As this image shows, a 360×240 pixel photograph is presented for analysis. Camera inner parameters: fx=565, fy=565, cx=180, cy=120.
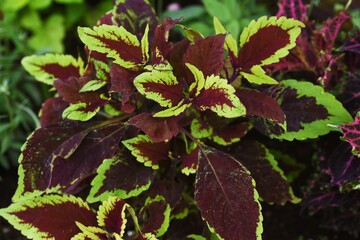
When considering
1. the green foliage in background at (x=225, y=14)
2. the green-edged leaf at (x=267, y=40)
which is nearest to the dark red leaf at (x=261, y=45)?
the green-edged leaf at (x=267, y=40)

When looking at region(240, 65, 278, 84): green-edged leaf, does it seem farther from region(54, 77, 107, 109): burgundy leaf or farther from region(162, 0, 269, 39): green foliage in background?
region(162, 0, 269, 39): green foliage in background

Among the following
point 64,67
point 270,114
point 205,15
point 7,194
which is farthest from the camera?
point 205,15

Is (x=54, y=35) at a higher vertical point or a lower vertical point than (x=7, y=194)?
higher

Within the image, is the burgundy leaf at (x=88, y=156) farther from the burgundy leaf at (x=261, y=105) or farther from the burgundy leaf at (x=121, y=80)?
the burgundy leaf at (x=261, y=105)

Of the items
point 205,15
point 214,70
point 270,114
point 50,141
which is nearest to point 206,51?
point 214,70

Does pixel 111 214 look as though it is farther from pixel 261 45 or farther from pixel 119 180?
pixel 261 45

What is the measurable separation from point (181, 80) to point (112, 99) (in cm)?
14

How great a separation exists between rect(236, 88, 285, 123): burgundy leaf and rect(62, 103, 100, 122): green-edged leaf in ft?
0.86

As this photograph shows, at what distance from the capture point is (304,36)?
1201 millimetres

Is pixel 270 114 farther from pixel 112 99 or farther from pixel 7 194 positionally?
pixel 7 194

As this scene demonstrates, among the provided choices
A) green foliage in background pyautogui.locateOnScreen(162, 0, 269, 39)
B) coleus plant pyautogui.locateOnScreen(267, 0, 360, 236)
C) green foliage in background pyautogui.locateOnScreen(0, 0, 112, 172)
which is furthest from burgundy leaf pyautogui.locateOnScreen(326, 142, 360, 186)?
green foliage in background pyautogui.locateOnScreen(0, 0, 112, 172)

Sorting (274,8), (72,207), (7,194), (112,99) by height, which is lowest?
(7,194)

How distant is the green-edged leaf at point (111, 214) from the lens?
0.90 metres

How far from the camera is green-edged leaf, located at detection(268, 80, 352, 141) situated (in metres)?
0.97
